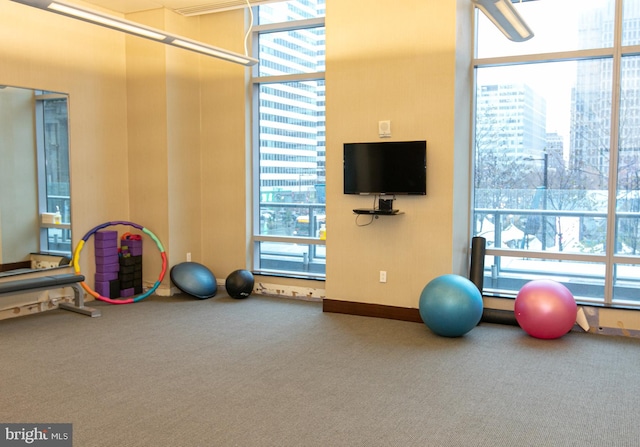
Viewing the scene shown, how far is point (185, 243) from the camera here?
695 centimetres

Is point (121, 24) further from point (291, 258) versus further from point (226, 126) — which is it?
point (291, 258)

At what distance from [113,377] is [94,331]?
1340 mm

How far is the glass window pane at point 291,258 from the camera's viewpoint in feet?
21.9

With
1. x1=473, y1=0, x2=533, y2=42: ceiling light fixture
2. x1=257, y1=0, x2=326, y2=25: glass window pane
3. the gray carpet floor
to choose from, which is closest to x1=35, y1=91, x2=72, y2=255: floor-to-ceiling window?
the gray carpet floor

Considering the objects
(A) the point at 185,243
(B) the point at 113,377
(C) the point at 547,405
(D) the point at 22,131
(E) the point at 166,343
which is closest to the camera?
(C) the point at 547,405

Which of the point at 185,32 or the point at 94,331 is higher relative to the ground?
the point at 185,32

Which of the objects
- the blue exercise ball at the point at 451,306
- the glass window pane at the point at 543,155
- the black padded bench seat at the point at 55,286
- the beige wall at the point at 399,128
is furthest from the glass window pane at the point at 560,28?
the black padded bench seat at the point at 55,286

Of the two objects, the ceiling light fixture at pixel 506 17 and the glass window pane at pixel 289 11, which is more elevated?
the glass window pane at pixel 289 11

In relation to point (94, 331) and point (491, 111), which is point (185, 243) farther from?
point (491, 111)

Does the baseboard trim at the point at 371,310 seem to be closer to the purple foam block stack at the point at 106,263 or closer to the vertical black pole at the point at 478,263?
the vertical black pole at the point at 478,263

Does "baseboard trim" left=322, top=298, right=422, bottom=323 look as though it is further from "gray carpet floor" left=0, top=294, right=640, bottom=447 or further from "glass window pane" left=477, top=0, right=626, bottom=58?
"glass window pane" left=477, top=0, right=626, bottom=58

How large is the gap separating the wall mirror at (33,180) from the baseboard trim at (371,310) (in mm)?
2900

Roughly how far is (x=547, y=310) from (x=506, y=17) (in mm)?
2427

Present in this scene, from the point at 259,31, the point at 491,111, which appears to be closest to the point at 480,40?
the point at 491,111
